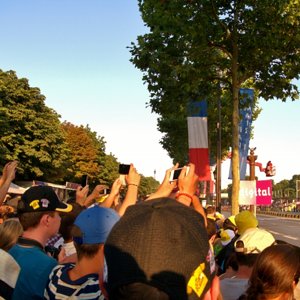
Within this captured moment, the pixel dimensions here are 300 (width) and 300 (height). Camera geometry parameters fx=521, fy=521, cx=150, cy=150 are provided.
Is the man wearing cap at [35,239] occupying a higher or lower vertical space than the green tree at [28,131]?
lower

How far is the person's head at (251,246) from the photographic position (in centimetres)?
361

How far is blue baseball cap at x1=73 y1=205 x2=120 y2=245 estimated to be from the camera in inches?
104

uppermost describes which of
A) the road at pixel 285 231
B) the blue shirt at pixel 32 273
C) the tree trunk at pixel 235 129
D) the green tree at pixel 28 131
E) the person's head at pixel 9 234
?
the green tree at pixel 28 131

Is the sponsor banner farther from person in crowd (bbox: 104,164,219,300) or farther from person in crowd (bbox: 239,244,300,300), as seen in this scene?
person in crowd (bbox: 104,164,219,300)

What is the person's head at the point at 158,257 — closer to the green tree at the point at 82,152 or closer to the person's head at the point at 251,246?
the person's head at the point at 251,246

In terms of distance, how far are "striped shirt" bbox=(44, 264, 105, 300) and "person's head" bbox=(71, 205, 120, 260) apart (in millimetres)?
129

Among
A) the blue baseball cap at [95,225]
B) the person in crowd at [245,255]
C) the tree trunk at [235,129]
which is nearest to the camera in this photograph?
the blue baseball cap at [95,225]

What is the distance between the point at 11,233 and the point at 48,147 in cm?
4545

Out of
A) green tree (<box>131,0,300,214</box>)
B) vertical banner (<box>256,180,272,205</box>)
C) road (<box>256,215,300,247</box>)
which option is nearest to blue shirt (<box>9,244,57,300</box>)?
green tree (<box>131,0,300,214</box>)

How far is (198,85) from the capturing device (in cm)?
1535

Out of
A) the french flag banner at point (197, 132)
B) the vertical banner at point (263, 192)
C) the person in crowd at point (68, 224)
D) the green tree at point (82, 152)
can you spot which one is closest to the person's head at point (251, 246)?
the person in crowd at point (68, 224)

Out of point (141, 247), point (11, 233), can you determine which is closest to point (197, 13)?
point (11, 233)

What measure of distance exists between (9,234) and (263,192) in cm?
1245

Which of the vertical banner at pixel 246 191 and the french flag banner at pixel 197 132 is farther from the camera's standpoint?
the french flag banner at pixel 197 132
